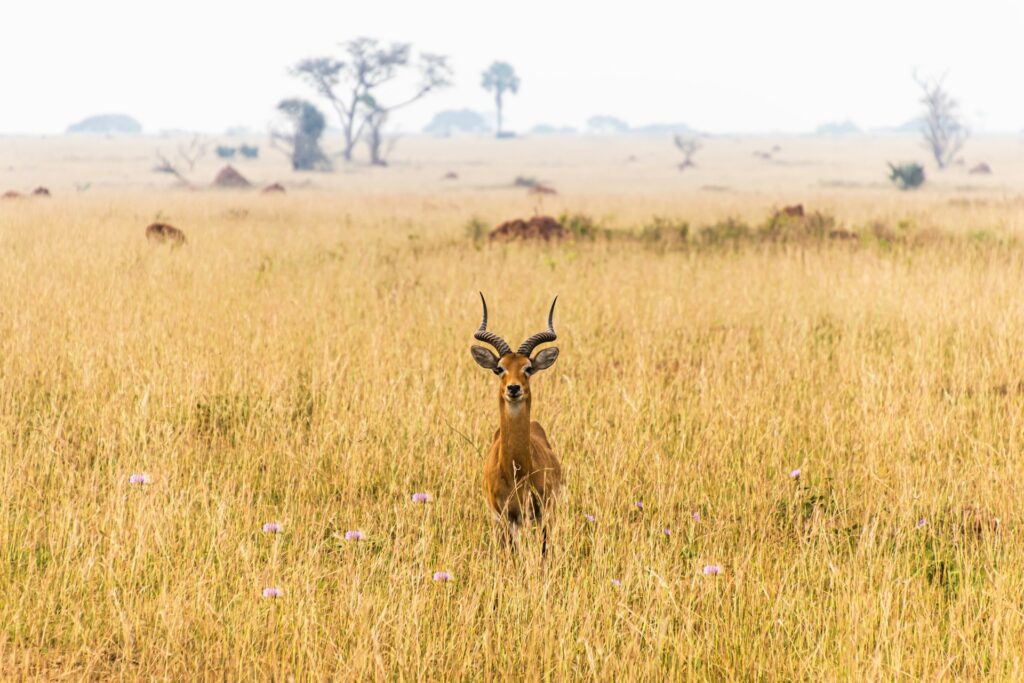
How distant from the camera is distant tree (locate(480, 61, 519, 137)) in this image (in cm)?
14188

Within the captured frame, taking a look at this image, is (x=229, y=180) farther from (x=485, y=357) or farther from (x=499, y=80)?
(x=499, y=80)

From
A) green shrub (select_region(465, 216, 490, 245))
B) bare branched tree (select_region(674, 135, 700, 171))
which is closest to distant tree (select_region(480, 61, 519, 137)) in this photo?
bare branched tree (select_region(674, 135, 700, 171))

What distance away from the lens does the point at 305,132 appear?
223 ft

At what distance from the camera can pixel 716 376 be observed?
6.94 m

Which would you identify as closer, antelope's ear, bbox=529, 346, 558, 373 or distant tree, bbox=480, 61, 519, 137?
antelope's ear, bbox=529, 346, 558, 373

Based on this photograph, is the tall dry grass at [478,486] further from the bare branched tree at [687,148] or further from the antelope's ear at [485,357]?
the bare branched tree at [687,148]

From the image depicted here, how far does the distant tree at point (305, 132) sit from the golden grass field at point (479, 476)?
57760mm

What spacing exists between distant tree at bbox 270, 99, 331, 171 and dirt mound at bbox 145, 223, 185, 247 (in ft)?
173

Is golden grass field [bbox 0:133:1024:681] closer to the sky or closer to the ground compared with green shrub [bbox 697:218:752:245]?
closer to the ground

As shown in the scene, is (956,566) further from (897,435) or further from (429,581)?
(429,581)

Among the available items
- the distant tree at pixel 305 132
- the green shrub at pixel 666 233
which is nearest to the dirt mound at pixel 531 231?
the green shrub at pixel 666 233

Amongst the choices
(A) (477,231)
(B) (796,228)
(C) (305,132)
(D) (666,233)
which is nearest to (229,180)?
(C) (305,132)

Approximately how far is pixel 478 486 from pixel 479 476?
11cm

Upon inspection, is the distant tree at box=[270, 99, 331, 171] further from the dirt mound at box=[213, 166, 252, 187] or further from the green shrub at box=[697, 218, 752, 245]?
the green shrub at box=[697, 218, 752, 245]
